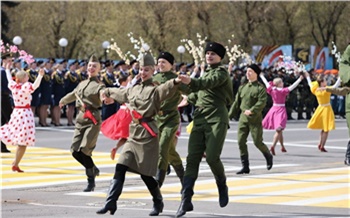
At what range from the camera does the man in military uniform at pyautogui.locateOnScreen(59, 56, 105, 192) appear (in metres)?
13.7

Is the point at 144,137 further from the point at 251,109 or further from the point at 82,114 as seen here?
the point at 251,109

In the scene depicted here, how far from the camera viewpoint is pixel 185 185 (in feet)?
37.2

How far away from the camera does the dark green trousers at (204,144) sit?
11.4 m

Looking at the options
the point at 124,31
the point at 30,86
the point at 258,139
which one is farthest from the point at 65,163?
the point at 124,31

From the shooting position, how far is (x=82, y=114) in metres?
13.8

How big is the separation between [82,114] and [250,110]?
3799mm

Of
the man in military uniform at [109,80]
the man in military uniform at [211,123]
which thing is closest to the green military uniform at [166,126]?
the man in military uniform at [211,123]

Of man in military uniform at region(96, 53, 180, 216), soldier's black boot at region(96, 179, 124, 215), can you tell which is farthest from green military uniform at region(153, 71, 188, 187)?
soldier's black boot at region(96, 179, 124, 215)

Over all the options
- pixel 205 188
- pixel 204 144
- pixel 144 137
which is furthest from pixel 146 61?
pixel 205 188

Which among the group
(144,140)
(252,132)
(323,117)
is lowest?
(323,117)

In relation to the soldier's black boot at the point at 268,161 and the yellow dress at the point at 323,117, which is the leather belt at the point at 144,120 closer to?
the soldier's black boot at the point at 268,161

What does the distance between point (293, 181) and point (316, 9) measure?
45.8 meters

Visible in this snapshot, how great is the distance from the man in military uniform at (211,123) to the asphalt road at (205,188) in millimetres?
444

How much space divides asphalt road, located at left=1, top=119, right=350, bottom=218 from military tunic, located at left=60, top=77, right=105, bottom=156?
644 millimetres
